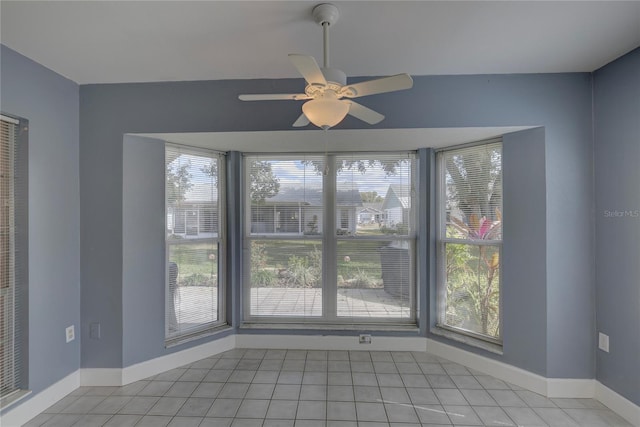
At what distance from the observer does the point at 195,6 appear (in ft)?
5.24

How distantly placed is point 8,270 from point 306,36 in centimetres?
249

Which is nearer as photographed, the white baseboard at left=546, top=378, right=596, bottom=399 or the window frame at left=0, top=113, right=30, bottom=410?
the window frame at left=0, top=113, right=30, bottom=410

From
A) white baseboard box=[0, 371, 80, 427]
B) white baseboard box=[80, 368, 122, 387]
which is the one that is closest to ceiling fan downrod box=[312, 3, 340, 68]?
white baseboard box=[80, 368, 122, 387]

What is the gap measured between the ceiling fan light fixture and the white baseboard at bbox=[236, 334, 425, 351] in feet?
7.44

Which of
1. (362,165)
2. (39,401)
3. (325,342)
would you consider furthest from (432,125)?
(39,401)

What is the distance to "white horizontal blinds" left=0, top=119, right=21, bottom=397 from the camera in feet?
6.54

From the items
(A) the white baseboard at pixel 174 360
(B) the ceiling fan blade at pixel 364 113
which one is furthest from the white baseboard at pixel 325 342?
(B) the ceiling fan blade at pixel 364 113

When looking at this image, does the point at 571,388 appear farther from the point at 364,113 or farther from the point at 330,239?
the point at 364,113

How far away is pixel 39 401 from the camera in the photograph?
6.93ft

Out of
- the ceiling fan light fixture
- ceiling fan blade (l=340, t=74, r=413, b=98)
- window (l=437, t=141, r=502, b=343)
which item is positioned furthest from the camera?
window (l=437, t=141, r=502, b=343)

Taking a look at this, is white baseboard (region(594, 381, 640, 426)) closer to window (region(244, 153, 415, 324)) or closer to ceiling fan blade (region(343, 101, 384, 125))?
window (region(244, 153, 415, 324))

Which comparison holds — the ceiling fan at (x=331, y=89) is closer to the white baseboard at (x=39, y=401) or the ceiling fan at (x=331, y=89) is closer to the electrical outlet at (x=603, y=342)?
the electrical outlet at (x=603, y=342)

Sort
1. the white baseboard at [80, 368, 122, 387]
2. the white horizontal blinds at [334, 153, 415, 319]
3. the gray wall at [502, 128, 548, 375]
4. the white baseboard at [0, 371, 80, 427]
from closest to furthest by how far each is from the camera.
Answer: the white baseboard at [0, 371, 80, 427] → the gray wall at [502, 128, 548, 375] → the white baseboard at [80, 368, 122, 387] → the white horizontal blinds at [334, 153, 415, 319]

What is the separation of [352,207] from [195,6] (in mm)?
2089
